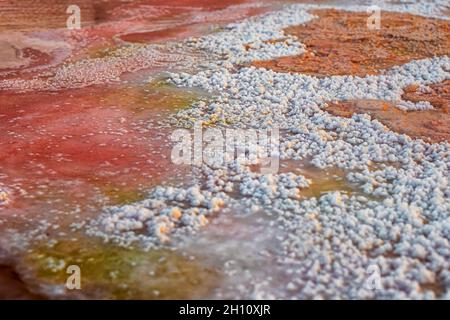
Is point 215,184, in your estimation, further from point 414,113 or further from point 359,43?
point 359,43

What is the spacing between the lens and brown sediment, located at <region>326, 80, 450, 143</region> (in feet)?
26.2

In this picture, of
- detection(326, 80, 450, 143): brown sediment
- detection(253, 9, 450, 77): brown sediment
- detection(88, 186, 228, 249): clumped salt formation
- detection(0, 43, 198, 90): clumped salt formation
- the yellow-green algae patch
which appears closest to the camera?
the yellow-green algae patch

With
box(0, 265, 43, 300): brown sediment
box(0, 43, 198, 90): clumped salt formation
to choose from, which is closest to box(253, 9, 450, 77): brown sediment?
box(0, 43, 198, 90): clumped salt formation

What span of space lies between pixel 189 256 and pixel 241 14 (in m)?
12.8

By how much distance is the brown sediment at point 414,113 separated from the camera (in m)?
7.98

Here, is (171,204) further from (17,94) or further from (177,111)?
(17,94)

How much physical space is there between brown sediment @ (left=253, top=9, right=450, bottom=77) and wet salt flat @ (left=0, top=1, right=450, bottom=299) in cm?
26

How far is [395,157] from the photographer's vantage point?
7012 mm

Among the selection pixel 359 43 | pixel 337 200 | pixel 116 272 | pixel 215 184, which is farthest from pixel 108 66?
pixel 116 272

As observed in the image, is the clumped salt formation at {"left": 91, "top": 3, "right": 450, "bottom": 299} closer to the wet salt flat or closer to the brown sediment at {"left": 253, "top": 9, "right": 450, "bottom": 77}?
the wet salt flat

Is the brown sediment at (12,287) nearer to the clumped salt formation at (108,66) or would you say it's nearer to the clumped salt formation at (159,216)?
the clumped salt formation at (159,216)

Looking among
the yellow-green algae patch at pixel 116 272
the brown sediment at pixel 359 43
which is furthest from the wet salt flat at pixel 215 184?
the brown sediment at pixel 359 43

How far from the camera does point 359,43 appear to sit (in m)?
13.4
